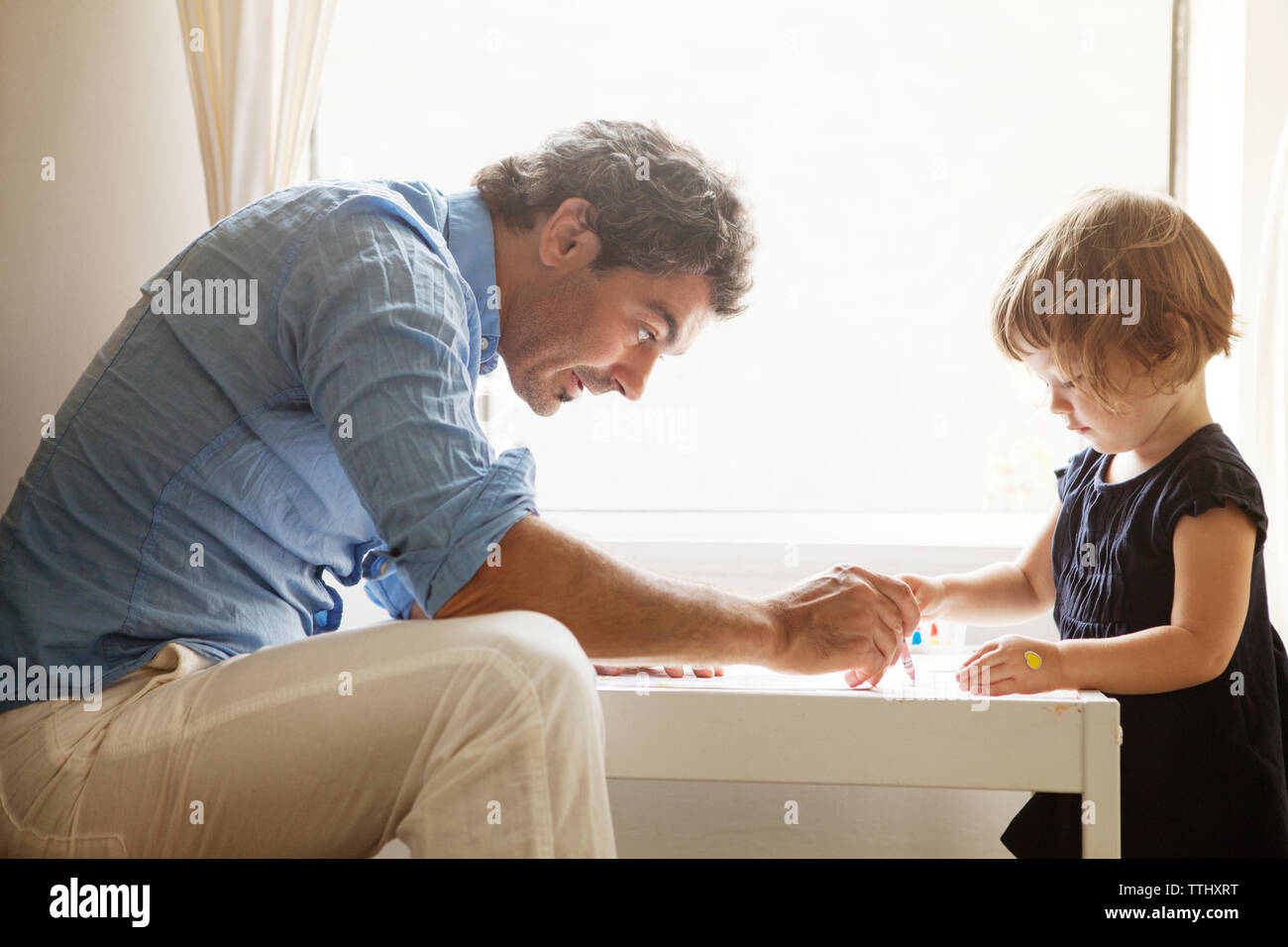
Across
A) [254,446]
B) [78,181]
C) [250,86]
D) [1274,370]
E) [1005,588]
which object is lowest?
[1005,588]

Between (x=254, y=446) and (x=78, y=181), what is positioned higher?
(x=78, y=181)

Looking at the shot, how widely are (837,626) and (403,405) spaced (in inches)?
18.3

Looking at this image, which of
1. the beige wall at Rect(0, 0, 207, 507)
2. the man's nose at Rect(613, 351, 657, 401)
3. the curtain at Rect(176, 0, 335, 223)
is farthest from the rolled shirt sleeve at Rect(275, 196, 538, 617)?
the curtain at Rect(176, 0, 335, 223)

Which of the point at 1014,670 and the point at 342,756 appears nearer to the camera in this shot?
the point at 342,756

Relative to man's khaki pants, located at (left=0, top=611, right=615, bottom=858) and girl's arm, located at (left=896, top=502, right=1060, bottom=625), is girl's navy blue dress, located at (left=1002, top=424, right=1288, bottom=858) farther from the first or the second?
man's khaki pants, located at (left=0, top=611, right=615, bottom=858)

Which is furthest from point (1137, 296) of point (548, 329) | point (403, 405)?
point (403, 405)

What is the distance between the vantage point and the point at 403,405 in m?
0.82

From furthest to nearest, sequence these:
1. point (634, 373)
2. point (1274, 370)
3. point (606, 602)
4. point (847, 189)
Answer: point (847, 189) < point (1274, 370) < point (634, 373) < point (606, 602)

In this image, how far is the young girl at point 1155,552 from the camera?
1.10 m

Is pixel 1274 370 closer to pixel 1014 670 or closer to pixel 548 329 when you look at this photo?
pixel 1014 670

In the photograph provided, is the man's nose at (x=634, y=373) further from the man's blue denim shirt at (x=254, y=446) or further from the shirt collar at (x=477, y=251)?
the man's blue denim shirt at (x=254, y=446)

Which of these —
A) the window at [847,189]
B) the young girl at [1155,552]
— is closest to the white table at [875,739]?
the young girl at [1155,552]

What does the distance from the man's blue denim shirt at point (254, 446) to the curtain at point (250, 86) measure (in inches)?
34.2

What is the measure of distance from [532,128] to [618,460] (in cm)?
68
